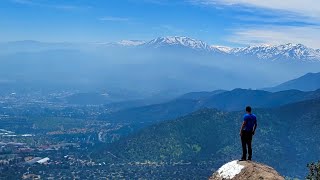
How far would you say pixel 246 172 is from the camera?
30.5m

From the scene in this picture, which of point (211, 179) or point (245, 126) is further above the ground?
point (245, 126)

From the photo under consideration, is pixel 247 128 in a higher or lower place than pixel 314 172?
higher

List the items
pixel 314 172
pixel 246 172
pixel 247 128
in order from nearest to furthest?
pixel 246 172 → pixel 247 128 → pixel 314 172

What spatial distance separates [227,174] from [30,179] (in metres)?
180

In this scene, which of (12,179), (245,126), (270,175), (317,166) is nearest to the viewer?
(270,175)

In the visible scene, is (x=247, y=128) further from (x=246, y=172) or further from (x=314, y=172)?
(x=314, y=172)

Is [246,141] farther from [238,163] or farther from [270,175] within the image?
[270,175]

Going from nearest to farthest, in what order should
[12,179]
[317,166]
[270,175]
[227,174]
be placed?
1. [270,175]
2. [227,174]
3. [317,166]
4. [12,179]

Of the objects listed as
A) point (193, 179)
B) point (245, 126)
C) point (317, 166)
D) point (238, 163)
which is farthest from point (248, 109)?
point (193, 179)

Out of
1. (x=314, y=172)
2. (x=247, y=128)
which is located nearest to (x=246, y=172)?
(x=247, y=128)

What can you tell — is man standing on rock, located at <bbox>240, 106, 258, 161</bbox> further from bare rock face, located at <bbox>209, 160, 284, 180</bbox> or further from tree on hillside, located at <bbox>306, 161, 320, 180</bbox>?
tree on hillside, located at <bbox>306, 161, 320, 180</bbox>

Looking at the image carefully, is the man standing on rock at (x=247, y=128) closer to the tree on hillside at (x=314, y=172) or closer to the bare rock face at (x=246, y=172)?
the bare rock face at (x=246, y=172)

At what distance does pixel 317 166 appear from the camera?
60.0 m

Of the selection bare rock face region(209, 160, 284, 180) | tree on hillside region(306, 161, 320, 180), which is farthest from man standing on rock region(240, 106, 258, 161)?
tree on hillside region(306, 161, 320, 180)
